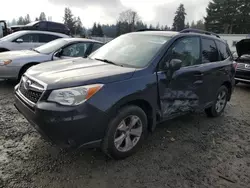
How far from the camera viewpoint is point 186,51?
12.7 feet

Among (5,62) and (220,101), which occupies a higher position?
(5,62)

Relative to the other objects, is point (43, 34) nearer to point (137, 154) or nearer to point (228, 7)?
point (137, 154)

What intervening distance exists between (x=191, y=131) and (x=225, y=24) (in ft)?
167

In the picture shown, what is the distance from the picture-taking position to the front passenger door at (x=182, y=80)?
338cm

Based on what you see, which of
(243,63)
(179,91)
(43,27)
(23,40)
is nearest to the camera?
(179,91)

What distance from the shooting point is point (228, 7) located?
154ft

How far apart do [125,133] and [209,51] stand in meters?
2.60

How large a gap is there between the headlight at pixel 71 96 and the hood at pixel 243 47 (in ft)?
24.4

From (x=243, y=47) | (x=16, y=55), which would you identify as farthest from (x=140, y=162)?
(x=243, y=47)

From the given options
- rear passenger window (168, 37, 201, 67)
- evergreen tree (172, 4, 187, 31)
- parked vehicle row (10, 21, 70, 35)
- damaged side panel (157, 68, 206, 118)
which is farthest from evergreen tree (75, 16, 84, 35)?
damaged side panel (157, 68, 206, 118)

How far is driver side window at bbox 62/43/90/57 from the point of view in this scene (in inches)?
254

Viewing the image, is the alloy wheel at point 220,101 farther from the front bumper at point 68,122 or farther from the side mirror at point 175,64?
the front bumper at point 68,122

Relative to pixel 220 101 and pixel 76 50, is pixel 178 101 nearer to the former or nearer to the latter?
pixel 220 101

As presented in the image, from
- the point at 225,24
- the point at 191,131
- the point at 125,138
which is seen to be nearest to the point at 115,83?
the point at 125,138
